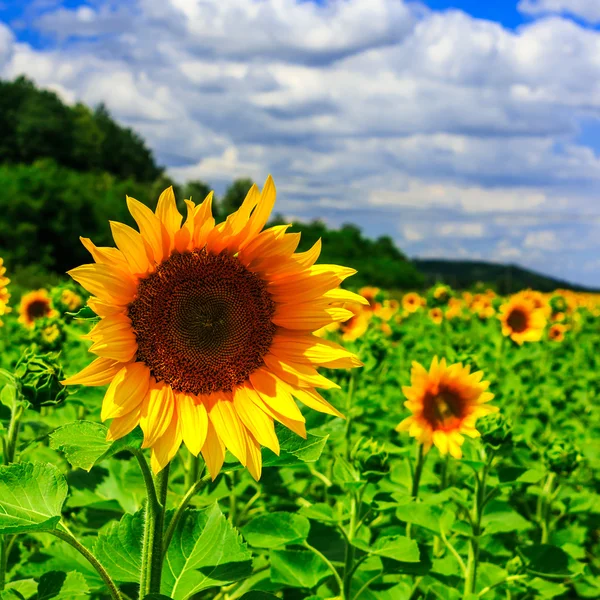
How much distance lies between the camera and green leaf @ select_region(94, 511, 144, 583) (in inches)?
62.7

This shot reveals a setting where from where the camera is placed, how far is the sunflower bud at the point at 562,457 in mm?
2627

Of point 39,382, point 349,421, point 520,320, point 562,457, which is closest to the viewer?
point 39,382

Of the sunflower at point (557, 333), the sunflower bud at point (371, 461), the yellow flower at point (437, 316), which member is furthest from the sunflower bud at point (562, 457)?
the sunflower at point (557, 333)

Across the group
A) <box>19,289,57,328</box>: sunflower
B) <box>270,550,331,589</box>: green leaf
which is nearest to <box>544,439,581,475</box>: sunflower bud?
<box>270,550,331,589</box>: green leaf

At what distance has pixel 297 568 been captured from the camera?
2.02 metres

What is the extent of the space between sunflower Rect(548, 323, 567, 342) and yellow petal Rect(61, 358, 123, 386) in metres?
6.68

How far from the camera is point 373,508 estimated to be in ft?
6.96

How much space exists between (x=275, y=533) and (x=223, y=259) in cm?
90

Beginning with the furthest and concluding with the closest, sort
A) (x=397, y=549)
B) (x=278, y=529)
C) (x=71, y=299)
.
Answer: (x=71, y=299) < (x=278, y=529) < (x=397, y=549)

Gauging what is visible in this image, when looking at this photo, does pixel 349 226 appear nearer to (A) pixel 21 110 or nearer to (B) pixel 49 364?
(A) pixel 21 110

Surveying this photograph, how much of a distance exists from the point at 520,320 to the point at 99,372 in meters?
4.45

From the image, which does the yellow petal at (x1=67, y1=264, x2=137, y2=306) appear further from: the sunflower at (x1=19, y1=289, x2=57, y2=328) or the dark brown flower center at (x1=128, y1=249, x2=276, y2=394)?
the sunflower at (x1=19, y1=289, x2=57, y2=328)

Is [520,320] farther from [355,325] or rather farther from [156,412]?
[156,412]

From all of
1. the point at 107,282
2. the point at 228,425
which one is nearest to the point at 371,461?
the point at 228,425
